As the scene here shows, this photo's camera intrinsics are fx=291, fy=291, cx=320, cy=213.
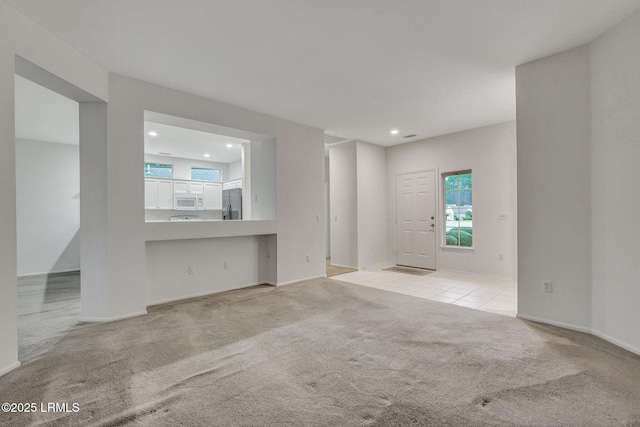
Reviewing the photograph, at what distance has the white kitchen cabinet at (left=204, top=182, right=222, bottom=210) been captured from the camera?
8150mm

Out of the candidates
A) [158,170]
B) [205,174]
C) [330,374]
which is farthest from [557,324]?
[158,170]

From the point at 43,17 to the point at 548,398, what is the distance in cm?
477

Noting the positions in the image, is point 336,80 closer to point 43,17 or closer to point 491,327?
point 43,17

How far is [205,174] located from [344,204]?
14.5 feet

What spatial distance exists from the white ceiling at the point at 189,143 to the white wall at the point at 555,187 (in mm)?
4662

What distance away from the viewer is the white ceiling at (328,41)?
7.72ft

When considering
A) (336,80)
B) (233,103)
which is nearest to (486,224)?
(336,80)

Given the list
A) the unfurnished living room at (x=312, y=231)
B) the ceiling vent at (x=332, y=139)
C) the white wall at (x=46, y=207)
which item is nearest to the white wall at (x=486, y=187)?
the unfurnished living room at (x=312, y=231)

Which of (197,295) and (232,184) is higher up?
(232,184)

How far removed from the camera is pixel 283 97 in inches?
164

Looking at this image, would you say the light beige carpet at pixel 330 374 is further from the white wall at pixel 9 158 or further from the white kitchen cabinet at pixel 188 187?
the white kitchen cabinet at pixel 188 187

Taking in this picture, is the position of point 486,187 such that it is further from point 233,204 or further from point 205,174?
point 205,174

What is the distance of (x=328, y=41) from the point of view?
2812 mm

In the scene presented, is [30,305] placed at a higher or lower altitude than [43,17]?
lower
